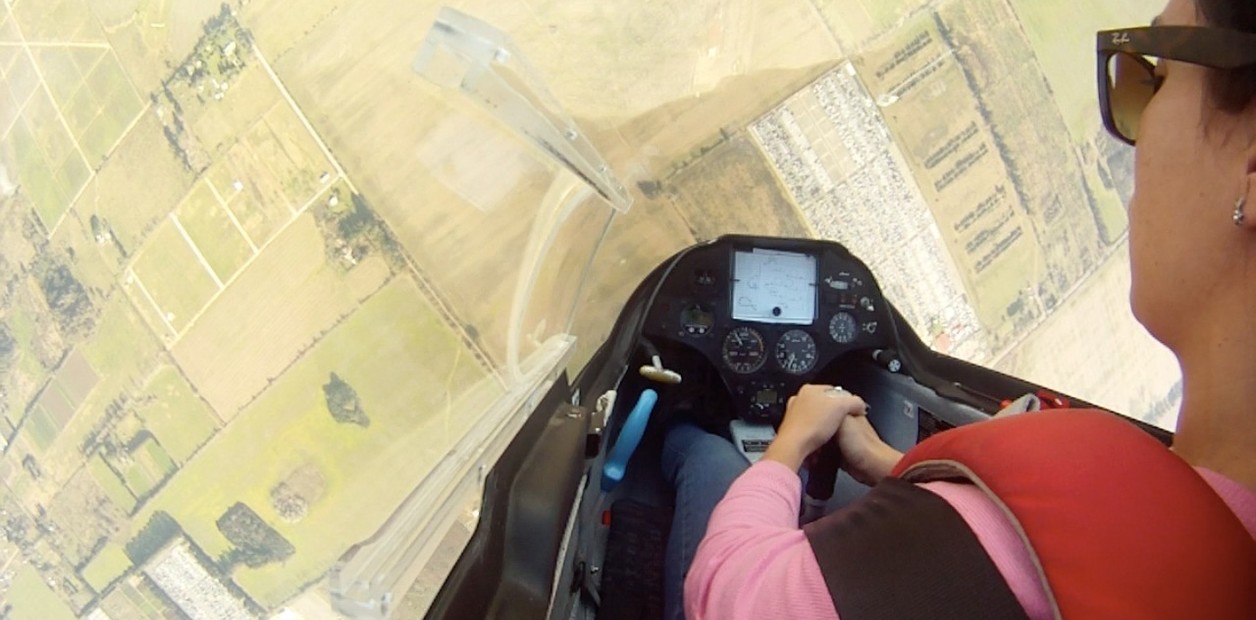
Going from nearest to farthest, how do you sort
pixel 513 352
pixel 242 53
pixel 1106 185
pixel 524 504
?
pixel 524 504, pixel 513 352, pixel 242 53, pixel 1106 185

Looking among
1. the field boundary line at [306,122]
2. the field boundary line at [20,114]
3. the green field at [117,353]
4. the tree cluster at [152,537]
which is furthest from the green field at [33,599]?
the field boundary line at [306,122]

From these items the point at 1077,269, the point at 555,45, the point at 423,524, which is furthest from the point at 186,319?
the point at 1077,269

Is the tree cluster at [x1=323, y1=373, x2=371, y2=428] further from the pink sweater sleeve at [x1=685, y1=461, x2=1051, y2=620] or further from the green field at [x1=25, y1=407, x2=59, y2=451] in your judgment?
the pink sweater sleeve at [x1=685, y1=461, x2=1051, y2=620]

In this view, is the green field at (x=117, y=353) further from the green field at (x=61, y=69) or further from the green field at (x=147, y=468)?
the green field at (x=61, y=69)

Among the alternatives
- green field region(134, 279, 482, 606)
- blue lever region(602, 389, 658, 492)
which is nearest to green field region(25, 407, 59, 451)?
green field region(134, 279, 482, 606)

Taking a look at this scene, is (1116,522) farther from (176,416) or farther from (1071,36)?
(1071,36)

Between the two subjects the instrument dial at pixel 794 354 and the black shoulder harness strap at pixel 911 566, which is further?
the instrument dial at pixel 794 354

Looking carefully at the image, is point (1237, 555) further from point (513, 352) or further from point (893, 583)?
point (513, 352)
